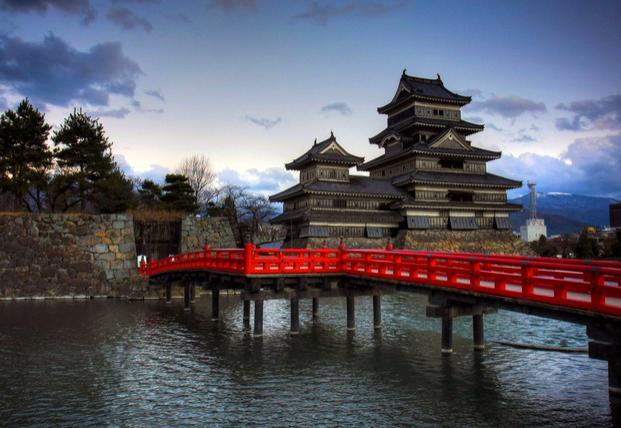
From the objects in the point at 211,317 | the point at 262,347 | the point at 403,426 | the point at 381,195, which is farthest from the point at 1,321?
the point at 381,195

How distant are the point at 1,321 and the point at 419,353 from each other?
21.6m

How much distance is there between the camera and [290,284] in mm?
23391

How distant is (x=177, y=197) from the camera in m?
52.0

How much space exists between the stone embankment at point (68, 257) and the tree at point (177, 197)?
8.93 meters

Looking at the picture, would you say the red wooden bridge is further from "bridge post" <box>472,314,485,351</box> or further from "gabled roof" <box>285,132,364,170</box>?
"gabled roof" <box>285,132,364,170</box>

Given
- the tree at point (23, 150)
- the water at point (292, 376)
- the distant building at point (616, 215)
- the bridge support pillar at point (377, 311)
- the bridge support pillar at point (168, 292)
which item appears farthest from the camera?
the distant building at point (616, 215)

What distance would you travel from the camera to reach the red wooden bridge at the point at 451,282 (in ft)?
40.0

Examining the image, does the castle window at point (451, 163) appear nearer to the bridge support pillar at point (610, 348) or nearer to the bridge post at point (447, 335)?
the bridge post at point (447, 335)

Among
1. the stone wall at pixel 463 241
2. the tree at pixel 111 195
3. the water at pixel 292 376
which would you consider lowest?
the water at pixel 292 376

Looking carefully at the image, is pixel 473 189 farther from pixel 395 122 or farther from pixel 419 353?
pixel 419 353

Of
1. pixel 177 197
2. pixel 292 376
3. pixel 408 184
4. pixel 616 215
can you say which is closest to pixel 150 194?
pixel 177 197

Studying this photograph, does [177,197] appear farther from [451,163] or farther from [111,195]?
[451,163]

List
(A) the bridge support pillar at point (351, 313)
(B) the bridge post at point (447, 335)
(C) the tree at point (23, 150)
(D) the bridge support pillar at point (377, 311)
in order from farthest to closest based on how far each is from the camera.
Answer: (C) the tree at point (23, 150)
(D) the bridge support pillar at point (377, 311)
(A) the bridge support pillar at point (351, 313)
(B) the bridge post at point (447, 335)

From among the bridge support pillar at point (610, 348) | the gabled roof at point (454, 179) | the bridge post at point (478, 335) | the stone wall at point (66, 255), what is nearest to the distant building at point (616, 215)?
the gabled roof at point (454, 179)
